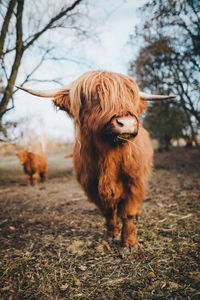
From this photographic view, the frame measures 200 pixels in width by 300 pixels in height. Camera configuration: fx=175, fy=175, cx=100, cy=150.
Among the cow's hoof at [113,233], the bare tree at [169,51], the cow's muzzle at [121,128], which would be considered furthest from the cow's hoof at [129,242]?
the bare tree at [169,51]

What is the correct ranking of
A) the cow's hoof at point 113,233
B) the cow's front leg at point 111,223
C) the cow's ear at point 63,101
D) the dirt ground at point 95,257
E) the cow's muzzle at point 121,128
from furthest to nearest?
the cow's hoof at point 113,233 → the cow's front leg at point 111,223 → the cow's ear at point 63,101 → the dirt ground at point 95,257 → the cow's muzzle at point 121,128

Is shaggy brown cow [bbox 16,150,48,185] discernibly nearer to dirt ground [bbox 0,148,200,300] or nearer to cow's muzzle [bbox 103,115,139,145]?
dirt ground [bbox 0,148,200,300]

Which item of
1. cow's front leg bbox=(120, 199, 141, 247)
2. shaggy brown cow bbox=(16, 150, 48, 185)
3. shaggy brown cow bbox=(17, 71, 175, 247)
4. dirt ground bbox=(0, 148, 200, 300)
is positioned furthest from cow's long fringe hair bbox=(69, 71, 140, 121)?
shaggy brown cow bbox=(16, 150, 48, 185)

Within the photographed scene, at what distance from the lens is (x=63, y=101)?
213 centimetres

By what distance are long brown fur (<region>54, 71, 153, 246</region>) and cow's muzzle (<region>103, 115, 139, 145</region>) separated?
0.08 metres

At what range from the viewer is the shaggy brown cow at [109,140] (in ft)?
5.18

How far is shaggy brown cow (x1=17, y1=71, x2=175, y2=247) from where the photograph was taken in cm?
158

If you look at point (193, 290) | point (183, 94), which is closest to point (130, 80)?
point (193, 290)

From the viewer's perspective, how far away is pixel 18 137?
3.40m

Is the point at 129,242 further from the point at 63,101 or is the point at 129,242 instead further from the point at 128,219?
the point at 63,101

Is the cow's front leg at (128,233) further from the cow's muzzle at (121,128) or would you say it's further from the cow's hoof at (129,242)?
the cow's muzzle at (121,128)

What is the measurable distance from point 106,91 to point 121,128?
1.81 feet

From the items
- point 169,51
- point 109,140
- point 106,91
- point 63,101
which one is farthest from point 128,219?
point 169,51

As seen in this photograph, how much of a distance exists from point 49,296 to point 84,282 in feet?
1.08
